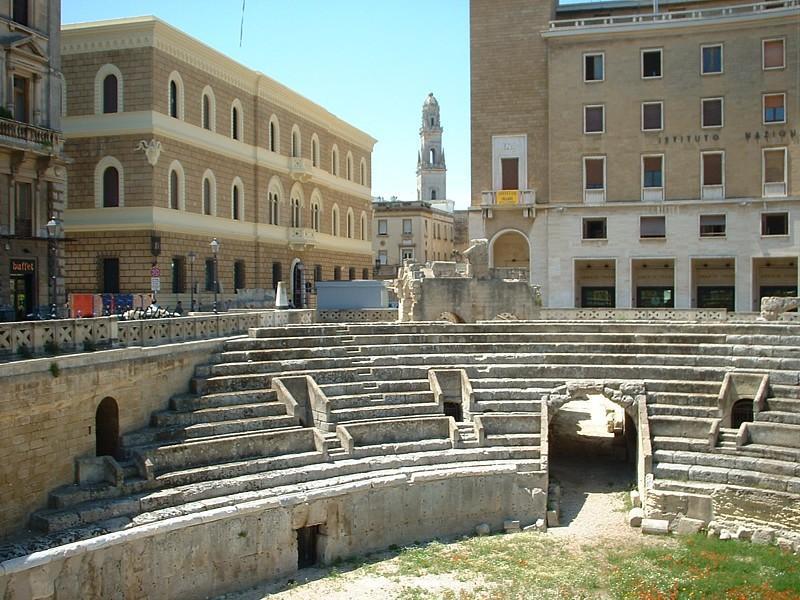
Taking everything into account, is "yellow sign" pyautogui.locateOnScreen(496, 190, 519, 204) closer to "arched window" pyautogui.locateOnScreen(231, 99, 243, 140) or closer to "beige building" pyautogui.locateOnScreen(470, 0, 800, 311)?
"beige building" pyautogui.locateOnScreen(470, 0, 800, 311)

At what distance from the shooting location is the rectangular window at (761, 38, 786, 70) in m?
36.9

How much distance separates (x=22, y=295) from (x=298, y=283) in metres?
18.6

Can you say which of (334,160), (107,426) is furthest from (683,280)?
(107,426)

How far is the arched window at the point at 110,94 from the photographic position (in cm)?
3159

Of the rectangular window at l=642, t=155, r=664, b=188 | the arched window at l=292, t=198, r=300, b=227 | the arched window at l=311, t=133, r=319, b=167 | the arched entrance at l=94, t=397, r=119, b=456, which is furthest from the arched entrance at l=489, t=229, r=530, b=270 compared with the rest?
the arched entrance at l=94, t=397, r=119, b=456

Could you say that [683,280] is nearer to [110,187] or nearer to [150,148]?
[150,148]

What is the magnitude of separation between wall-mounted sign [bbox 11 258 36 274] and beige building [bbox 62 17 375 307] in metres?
4.12

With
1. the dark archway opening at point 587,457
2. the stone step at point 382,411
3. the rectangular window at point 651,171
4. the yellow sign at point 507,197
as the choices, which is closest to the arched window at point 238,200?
the yellow sign at point 507,197

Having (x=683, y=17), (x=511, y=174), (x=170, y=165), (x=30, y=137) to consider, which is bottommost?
(x=30, y=137)

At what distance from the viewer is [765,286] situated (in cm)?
4000

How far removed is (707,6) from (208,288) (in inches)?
1117

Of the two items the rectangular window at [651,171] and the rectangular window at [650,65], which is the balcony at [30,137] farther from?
the rectangular window at [650,65]

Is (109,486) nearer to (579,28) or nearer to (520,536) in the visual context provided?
(520,536)

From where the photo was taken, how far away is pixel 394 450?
1994 centimetres
